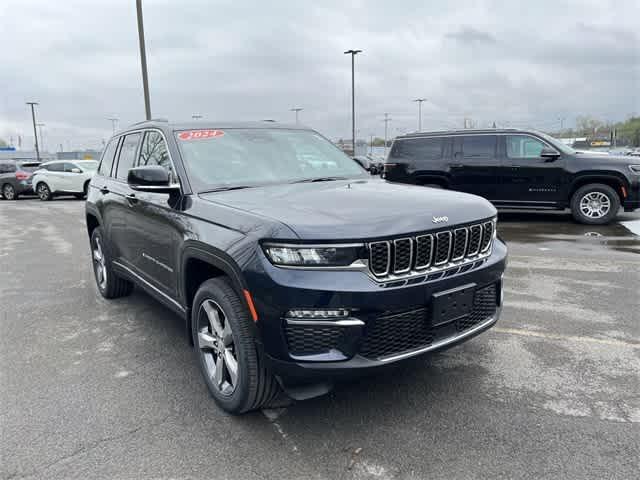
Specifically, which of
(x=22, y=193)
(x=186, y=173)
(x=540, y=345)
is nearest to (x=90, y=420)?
(x=186, y=173)

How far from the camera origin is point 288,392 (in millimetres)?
2672

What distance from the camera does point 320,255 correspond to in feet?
8.38

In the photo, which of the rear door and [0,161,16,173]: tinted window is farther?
[0,161,16,173]: tinted window

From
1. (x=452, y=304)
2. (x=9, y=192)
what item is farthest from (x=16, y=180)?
(x=452, y=304)

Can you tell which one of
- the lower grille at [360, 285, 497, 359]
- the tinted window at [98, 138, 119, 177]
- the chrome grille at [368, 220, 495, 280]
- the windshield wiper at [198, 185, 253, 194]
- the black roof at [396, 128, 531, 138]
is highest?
the black roof at [396, 128, 531, 138]

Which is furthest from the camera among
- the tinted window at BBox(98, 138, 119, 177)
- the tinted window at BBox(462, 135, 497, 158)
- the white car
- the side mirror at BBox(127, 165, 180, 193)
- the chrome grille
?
the white car

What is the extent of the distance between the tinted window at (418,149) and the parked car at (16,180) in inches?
727

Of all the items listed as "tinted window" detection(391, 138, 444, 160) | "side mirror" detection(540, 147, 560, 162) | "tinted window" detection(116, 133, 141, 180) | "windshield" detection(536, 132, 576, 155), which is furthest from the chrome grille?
"tinted window" detection(391, 138, 444, 160)

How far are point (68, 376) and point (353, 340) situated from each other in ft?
7.66

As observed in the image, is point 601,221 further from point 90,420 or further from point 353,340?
point 90,420

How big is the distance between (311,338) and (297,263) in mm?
382

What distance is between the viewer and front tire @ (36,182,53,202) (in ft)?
69.4

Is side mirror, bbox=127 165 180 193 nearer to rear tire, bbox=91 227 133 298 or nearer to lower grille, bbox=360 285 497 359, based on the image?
lower grille, bbox=360 285 497 359

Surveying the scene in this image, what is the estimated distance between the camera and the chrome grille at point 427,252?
2609mm
